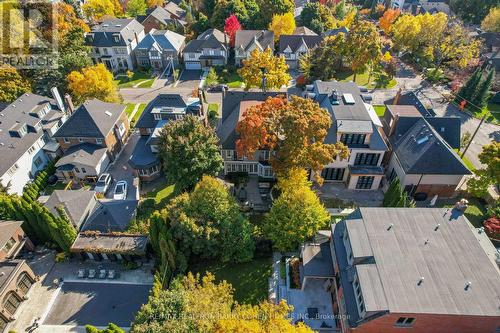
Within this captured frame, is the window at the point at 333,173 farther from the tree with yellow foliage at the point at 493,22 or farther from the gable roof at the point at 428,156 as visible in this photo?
the tree with yellow foliage at the point at 493,22

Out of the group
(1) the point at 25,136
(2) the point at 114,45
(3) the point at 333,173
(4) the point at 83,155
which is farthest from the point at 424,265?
(2) the point at 114,45

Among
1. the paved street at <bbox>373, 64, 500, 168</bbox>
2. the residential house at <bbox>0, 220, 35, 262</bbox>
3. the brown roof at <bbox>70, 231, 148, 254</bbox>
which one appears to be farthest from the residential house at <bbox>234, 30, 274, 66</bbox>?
the residential house at <bbox>0, 220, 35, 262</bbox>

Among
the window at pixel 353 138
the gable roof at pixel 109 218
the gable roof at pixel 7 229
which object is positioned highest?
the window at pixel 353 138

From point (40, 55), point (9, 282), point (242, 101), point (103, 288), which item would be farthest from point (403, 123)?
point (40, 55)

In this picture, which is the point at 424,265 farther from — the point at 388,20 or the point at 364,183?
the point at 388,20

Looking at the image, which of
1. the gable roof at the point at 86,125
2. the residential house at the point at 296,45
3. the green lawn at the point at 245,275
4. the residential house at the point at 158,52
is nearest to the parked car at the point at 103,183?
the gable roof at the point at 86,125

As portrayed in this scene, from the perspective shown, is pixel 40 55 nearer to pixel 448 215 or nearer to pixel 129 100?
pixel 129 100
